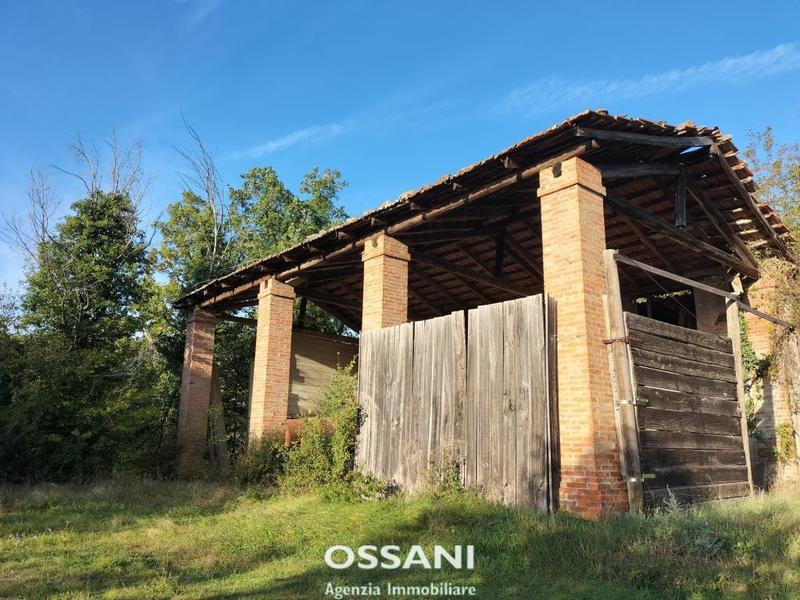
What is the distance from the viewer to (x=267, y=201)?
25.3 meters

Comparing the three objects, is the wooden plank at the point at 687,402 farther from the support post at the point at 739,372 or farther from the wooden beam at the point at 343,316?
the wooden beam at the point at 343,316

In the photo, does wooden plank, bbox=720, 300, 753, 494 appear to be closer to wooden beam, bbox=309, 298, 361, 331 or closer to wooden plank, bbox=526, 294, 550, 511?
wooden plank, bbox=526, 294, 550, 511

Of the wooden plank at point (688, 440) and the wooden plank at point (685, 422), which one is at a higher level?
the wooden plank at point (685, 422)

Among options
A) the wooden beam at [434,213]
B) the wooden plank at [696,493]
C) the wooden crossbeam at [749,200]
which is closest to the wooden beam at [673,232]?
the wooden crossbeam at [749,200]

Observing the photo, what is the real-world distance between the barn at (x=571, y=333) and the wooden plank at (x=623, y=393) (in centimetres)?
2

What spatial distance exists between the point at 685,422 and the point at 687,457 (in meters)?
0.45

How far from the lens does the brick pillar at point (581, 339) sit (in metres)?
6.89

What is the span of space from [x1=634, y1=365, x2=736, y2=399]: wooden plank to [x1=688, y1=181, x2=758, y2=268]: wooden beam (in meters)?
3.09

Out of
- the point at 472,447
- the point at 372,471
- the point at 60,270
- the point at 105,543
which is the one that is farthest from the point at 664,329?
the point at 60,270

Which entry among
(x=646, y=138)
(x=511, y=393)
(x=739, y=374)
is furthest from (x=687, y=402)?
(x=646, y=138)

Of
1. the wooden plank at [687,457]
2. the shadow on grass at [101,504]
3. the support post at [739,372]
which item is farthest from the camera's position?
the support post at [739,372]

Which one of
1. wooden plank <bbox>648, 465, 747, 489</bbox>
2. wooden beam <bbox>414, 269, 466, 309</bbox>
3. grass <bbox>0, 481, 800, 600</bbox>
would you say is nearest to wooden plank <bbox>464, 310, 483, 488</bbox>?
grass <bbox>0, 481, 800, 600</bbox>

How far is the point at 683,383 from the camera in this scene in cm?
824

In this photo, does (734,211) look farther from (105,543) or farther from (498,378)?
(105,543)
